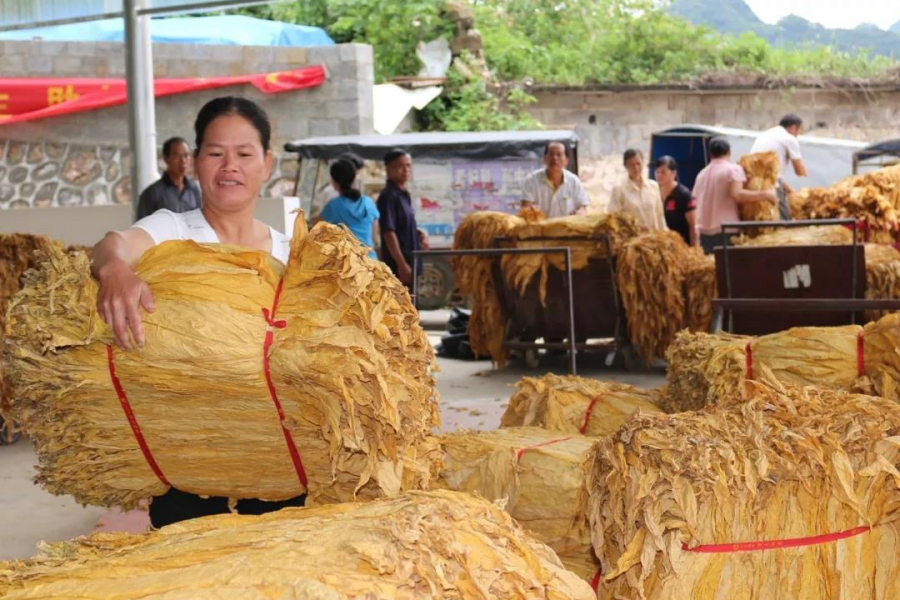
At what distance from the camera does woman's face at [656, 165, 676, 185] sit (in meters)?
11.4

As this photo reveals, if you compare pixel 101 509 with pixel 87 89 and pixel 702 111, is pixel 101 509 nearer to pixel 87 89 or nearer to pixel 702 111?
pixel 87 89

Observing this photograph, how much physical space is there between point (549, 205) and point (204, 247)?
8.23 m

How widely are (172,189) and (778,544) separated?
19.6 ft

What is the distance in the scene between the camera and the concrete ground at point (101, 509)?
519 centimetres

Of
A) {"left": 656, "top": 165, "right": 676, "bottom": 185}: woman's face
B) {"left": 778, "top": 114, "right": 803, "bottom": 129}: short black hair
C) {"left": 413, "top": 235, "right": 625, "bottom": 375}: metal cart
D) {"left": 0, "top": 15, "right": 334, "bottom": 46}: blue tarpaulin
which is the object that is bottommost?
{"left": 413, "top": 235, "right": 625, "bottom": 375}: metal cart

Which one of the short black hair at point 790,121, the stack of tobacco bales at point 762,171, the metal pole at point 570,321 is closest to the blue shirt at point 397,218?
the metal pole at point 570,321

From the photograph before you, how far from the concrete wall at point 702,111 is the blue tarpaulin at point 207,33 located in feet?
14.2

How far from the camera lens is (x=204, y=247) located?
2.16 metres

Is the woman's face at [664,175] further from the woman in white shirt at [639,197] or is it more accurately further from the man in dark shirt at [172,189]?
the man in dark shirt at [172,189]

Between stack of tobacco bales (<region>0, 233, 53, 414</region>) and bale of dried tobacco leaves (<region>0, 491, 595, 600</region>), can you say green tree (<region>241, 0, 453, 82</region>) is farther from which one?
bale of dried tobacco leaves (<region>0, 491, 595, 600</region>)

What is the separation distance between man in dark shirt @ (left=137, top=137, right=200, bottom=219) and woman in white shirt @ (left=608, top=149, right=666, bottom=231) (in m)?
4.43

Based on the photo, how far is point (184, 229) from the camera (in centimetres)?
263

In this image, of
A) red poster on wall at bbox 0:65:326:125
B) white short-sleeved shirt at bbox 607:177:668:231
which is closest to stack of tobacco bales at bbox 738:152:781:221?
white short-sleeved shirt at bbox 607:177:668:231

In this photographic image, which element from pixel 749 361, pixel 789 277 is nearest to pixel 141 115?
pixel 789 277
